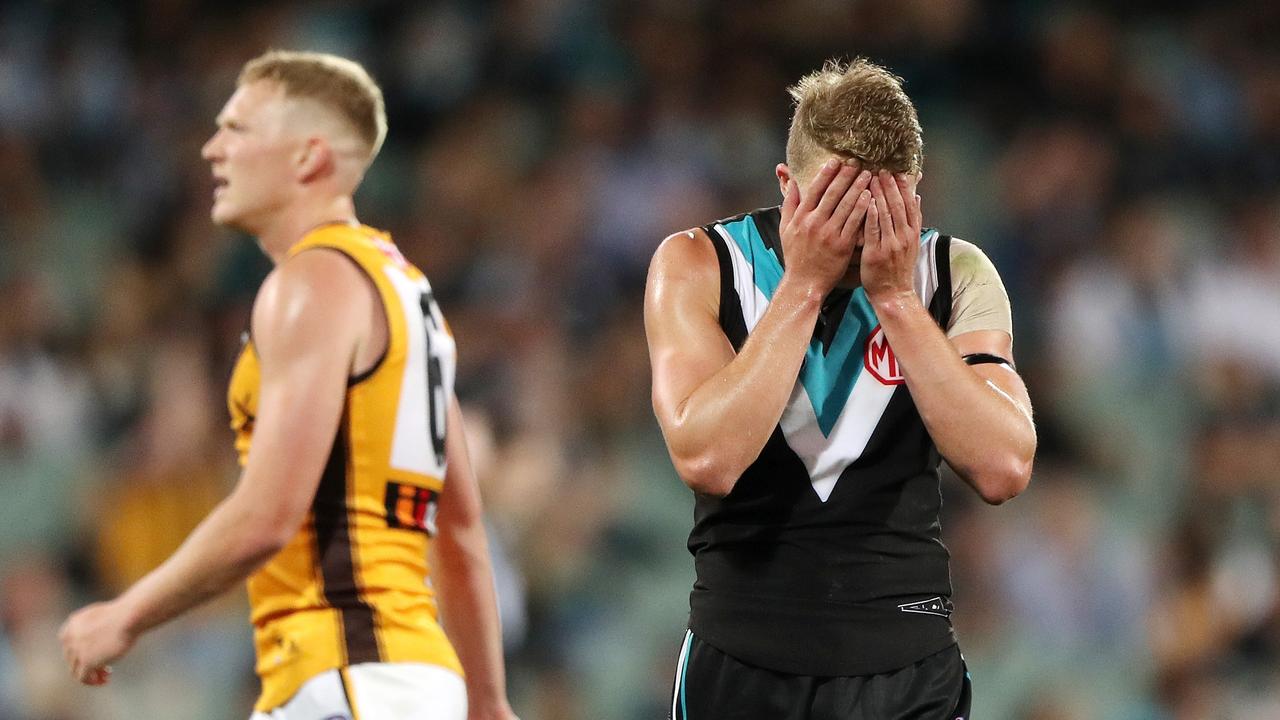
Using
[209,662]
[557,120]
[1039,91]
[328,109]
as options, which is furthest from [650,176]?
[328,109]

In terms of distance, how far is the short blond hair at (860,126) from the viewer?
9.52 feet

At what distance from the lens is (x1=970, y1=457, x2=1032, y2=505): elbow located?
2.90 meters

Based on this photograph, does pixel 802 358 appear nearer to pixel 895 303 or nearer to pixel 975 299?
pixel 895 303

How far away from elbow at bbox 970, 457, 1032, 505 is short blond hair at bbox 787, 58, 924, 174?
583 mm

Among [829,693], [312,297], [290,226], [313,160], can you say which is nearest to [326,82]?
[313,160]

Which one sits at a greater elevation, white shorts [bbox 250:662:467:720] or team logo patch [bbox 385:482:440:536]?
team logo patch [bbox 385:482:440:536]

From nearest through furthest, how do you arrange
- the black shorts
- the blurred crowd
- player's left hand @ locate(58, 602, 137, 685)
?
the black shorts, player's left hand @ locate(58, 602, 137, 685), the blurred crowd

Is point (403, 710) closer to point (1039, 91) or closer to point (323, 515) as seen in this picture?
point (323, 515)

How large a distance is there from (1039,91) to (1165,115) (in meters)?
0.79

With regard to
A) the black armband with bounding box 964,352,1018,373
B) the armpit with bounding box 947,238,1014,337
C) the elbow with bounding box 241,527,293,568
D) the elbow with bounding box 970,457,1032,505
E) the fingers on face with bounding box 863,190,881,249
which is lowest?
the elbow with bounding box 241,527,293,568

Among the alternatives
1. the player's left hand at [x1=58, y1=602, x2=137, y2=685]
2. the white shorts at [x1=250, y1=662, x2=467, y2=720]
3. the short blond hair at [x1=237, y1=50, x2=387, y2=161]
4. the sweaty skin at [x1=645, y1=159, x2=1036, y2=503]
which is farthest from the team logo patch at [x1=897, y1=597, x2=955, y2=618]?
the short blond hair at [x1=237, y1=50, x2=387, y2=161]

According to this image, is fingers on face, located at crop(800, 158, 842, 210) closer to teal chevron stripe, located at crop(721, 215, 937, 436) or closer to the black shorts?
teal chevron stripe, located at crop(721, 215, 937, 436)

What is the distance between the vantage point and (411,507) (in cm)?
344

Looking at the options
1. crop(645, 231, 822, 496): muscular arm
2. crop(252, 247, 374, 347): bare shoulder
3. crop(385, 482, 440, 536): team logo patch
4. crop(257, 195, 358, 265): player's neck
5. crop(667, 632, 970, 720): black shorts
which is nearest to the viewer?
crop(645, 231, 822, 496): muscular arm
